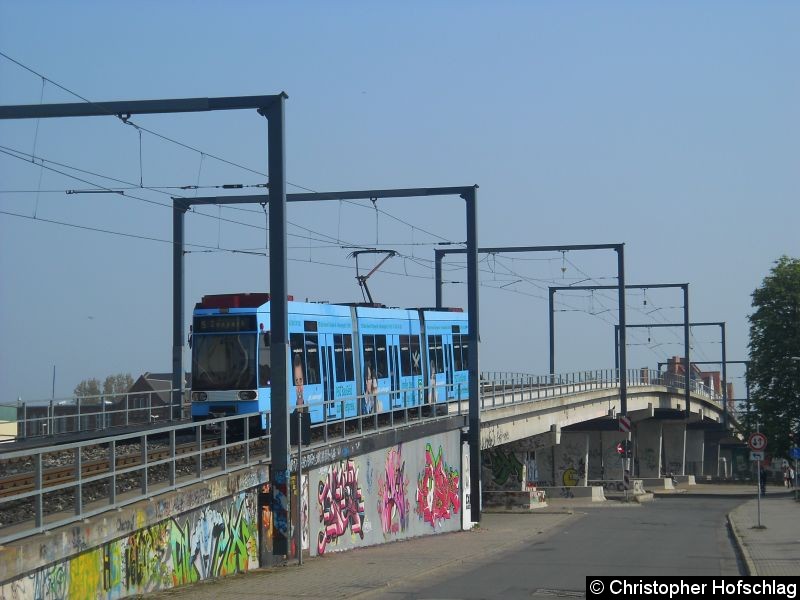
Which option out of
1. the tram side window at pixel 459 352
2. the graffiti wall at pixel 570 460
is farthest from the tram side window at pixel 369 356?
the graffiti wall at pixel 570 460

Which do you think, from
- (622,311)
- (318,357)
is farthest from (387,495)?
(622,311)

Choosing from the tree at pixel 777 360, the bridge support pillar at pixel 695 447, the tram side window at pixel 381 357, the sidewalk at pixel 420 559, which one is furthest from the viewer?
the bridge support pillar at pixel 695 447

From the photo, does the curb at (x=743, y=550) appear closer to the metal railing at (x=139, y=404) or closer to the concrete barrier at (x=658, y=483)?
the metal railing at (x=139, y=404)

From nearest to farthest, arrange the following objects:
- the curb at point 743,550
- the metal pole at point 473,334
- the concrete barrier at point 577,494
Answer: the curb at point 743,550
the metal pole at point 473,334
the concrete barrier at point 577,494

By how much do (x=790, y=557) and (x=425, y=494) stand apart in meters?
11.2

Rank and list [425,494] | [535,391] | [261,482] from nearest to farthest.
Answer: [261,482] → [425,494] → [535,391]

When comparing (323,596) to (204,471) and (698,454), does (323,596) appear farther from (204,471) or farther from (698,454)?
(698,454)

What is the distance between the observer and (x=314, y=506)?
78.9 feet

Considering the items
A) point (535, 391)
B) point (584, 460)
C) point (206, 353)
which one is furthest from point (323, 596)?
point (584, 460)

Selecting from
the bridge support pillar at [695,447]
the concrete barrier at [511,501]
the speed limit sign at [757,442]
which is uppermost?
the speed limit sign at [757,442]

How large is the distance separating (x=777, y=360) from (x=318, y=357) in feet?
156

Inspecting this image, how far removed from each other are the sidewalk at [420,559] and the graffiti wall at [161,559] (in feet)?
0.93

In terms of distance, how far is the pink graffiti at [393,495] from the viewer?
2972 centimetres

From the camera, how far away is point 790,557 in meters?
25.3
